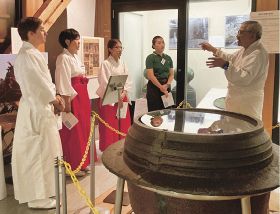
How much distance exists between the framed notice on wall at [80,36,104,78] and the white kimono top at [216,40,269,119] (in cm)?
286

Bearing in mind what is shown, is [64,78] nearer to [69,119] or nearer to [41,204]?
[69,119]

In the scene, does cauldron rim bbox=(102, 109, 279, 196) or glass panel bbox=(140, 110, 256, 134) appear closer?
cauldron rim bbox=(102, 109, 279, 196)

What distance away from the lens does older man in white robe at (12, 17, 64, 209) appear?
3.39m

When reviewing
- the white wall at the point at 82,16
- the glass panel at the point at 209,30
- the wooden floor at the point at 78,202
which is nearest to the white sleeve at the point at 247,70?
the wooden floor at the point at 78,202

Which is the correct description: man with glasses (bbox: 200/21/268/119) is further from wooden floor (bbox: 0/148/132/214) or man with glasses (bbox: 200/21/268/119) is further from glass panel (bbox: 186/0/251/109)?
glass panel (bbox: 186/0/251/109)

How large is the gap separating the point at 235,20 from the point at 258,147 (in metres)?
5.47

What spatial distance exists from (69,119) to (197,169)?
116 inches

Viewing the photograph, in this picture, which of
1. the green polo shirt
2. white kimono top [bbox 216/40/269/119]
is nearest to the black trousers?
the green polo shirt

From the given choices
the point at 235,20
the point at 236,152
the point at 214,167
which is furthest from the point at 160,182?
the point at 235,20

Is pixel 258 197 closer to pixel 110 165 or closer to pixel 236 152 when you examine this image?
pixel 236 152

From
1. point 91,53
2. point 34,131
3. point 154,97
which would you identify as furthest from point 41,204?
point 91,53

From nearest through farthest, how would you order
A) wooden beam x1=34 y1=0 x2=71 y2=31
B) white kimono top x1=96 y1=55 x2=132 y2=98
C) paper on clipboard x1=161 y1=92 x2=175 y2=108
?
1. wooden beam x1=34 y1=0 x2=71 y2=31
2. white kimono top x1=96 y1=55 x2=132 y2=98
3. paper on clipboard x1=161 y1=92 x2=175 y2=108

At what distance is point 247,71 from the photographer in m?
3.71

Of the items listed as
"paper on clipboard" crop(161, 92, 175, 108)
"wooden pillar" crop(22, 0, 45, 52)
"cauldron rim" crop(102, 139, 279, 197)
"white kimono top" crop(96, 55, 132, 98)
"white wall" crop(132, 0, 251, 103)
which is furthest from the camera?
"white wall" crop(132, 0, 251, 103)
